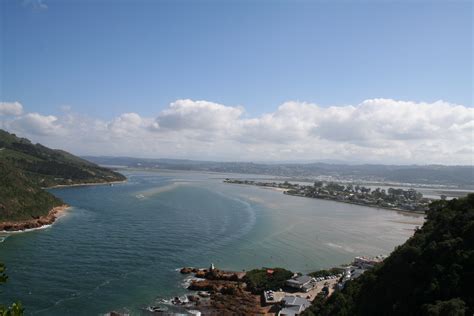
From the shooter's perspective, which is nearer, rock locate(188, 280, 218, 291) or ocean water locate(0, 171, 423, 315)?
ocean water locate(0, 171, 423, 315)

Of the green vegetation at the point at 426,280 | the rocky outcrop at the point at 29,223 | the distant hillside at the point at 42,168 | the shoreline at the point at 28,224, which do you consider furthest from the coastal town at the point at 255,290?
the distant hillside at the point at 42,168

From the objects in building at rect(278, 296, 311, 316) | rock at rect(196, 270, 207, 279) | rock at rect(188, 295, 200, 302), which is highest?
rock at rect(196, 270, 207, 279)

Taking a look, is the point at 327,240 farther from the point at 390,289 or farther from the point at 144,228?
the point at 390,289

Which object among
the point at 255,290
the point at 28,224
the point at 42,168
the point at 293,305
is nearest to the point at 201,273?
the point at 255,290

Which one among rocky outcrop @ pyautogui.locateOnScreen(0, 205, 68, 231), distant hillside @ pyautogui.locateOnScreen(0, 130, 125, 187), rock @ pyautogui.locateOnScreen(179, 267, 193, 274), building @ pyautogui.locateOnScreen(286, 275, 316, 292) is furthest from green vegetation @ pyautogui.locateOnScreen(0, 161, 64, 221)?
distant hillside @ pyautogui.locateOnScreen(0, 130, 125, 187)

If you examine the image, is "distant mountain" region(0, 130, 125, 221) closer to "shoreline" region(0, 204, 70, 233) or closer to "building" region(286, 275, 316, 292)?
"shoreline" region(0, 204, 70, 233)

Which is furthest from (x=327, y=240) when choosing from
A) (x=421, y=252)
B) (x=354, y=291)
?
(x=421, y=252)

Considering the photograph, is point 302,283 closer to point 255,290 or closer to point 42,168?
point 255,290

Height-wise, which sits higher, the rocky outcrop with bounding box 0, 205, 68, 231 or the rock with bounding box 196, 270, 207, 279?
the rocky outcrop with bounding box 0, 205, 68, 231
